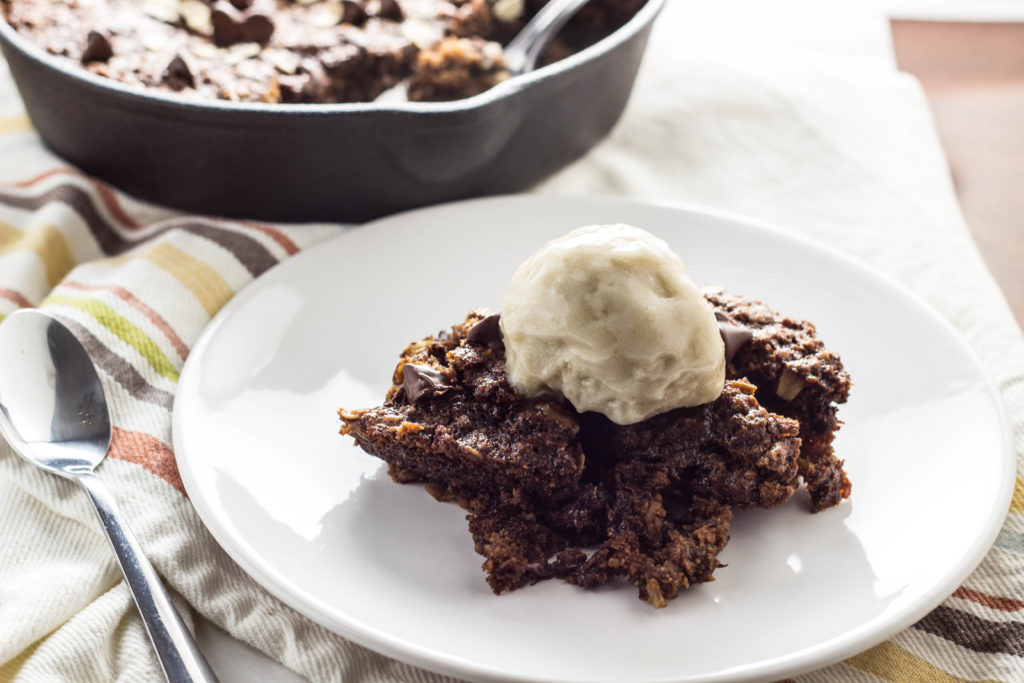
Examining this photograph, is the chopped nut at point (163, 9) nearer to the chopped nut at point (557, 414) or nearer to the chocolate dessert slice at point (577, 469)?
the chocolate dessert slice at point (577, 469)

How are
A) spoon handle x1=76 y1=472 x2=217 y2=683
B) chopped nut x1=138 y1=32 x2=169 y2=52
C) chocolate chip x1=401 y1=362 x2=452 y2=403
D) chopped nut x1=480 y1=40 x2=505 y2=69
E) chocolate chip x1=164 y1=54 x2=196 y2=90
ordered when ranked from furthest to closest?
1. chopped nut x1=480 y1=40 x2=505 y2=69
2. chopped nut x1=138 y1=32 x2=169 y2=52
3. chocolate chip x1=164 y1=54 x2=196 y2=90
4. chocolate chip x1=401 y1=362 x2=452 y2=403
5. spoon handle x1=76 y1=472 x2=217 y2=683

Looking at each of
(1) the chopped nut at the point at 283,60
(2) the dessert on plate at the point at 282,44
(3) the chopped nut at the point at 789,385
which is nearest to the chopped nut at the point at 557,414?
(3) the chopped nut at the point at 789,385

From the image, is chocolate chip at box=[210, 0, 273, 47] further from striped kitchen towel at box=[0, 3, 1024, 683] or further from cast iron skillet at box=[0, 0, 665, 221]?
striped kitchen towel at box=[0, 3, 1024, 683]

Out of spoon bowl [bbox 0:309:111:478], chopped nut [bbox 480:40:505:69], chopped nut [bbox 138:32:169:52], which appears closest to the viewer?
spoon bowl [bbox 0:309:111:478]

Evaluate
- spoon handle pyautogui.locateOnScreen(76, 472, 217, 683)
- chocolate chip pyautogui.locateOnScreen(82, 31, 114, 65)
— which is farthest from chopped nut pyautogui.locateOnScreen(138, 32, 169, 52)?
spoon handle pyautogui.locateOnScreen(76, 472, 217, 683)

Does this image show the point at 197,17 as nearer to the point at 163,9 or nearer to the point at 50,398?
the point at 163,9

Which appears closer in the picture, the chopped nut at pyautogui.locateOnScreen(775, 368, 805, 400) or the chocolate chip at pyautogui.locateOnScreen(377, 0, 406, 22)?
the chopped nut at pyautogui.locateOnScreen(775, 368, 805, 400)

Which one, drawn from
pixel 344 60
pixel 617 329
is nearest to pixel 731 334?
pixel 617 329
